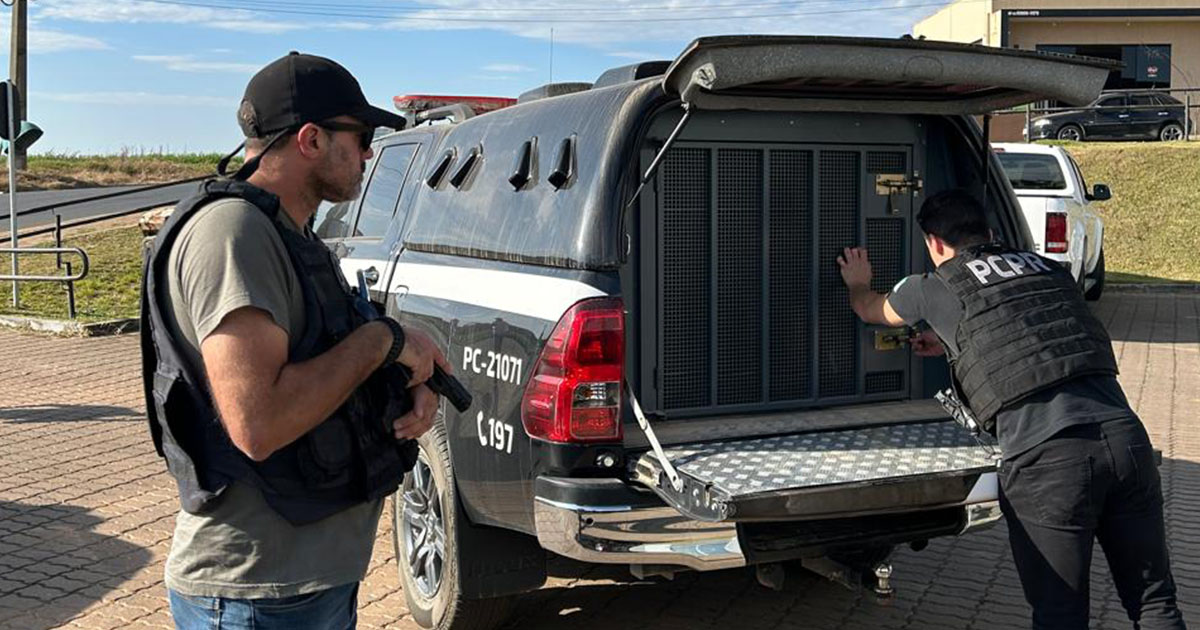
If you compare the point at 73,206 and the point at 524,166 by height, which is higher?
the point at 73,206

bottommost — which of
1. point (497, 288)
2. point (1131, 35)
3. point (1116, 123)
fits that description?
point (497, 288)

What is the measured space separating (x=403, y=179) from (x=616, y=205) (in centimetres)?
177

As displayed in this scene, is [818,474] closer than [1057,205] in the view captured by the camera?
Yes

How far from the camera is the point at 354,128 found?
2.46 m

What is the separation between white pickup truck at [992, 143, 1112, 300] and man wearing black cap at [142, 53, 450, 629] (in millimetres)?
10535

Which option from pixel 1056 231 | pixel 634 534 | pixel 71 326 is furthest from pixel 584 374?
pixel 71 326

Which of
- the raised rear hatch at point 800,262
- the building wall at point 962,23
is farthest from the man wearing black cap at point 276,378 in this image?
the building wall at point 962,23

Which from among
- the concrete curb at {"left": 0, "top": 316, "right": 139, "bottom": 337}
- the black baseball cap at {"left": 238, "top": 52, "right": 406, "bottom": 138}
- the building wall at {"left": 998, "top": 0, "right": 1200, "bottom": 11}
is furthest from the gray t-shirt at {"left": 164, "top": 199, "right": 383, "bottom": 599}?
the building wall at {"left": 998, "top": 0, "right": 1200, "bottom": 11}

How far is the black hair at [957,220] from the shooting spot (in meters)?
4.04

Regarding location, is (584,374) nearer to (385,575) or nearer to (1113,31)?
(385,575)

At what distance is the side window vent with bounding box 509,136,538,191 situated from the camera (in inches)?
168

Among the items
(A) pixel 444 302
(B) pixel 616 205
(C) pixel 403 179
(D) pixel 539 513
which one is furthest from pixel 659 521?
(C) pixel 403 179

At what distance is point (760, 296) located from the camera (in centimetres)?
468

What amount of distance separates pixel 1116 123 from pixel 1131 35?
396 inches
